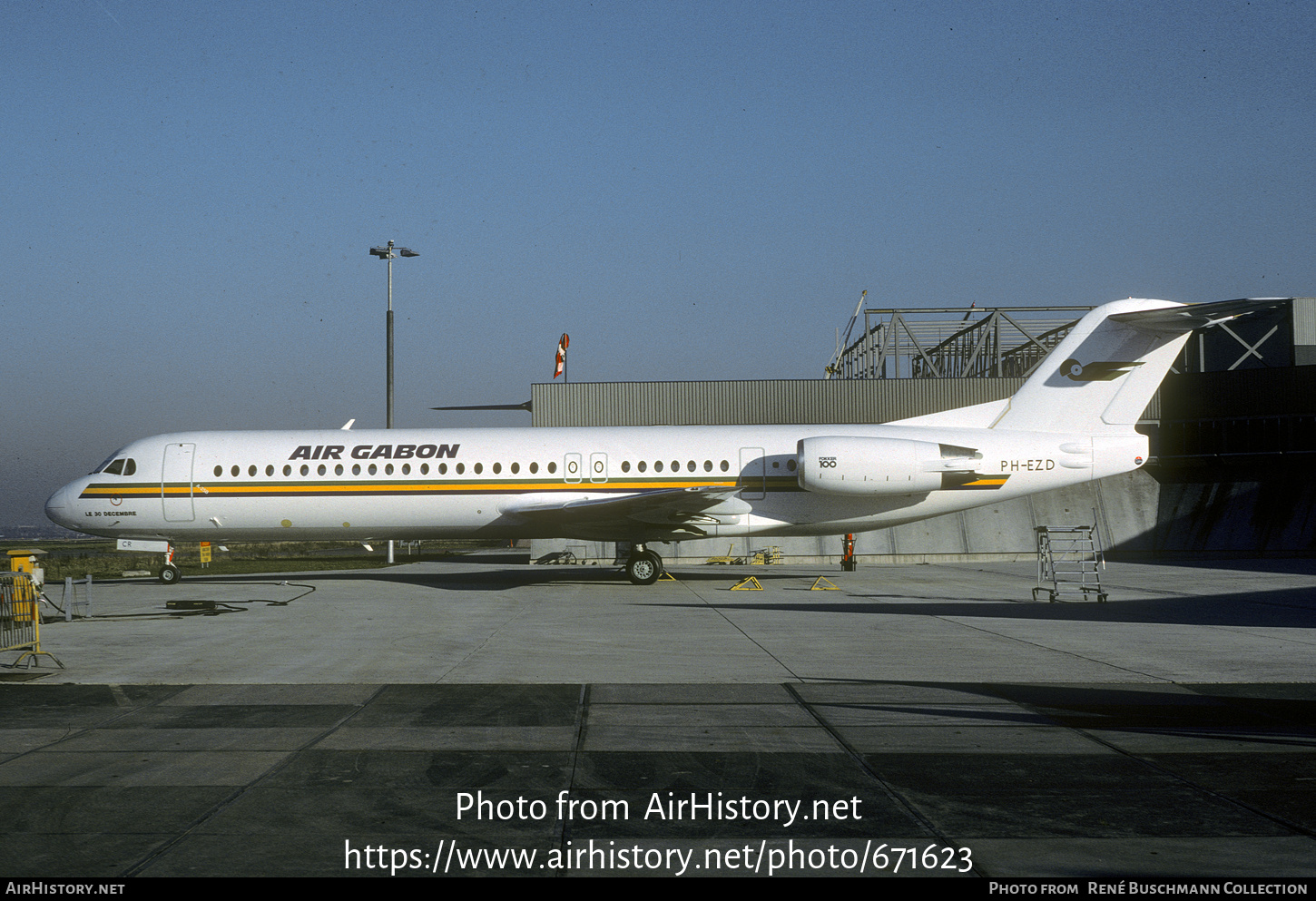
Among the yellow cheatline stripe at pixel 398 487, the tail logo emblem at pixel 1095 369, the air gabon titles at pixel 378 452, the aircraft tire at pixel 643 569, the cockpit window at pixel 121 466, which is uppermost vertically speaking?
the tail logo emblem at pixel 1095 369

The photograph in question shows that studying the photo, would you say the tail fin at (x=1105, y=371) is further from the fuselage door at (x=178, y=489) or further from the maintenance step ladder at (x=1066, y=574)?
the fuselage door at (x=178, y=489)

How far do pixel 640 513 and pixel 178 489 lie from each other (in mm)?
10418

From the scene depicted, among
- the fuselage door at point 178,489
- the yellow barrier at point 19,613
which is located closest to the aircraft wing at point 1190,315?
the yellow barrier at point 19,613

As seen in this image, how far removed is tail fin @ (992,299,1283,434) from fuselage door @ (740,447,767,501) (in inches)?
→ 226

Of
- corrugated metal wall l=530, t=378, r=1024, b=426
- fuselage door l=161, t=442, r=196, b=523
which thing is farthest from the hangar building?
fuselage door l=161, t=442, r=196, b=523

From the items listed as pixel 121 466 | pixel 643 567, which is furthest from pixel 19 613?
pixel 643 567

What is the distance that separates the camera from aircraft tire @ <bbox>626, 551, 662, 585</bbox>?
21.4 metres

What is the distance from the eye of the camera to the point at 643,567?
21.4 metres

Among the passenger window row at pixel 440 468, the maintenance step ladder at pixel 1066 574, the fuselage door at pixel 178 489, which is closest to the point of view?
the maintenance step ladder at pixel 1066 574

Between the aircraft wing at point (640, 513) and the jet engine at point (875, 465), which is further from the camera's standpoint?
the jet engine at point (875, 465)

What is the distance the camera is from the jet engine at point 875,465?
2038cm

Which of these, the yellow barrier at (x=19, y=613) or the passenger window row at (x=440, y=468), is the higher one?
the passenger window row at (x=440, y=468)

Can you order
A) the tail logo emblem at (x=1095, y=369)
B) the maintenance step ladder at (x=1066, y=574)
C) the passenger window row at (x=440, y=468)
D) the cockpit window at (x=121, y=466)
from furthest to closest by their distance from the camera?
the cockpit window at (x=121, y=466) < the passenger window row at (x=440, y=468) < the tail logo emblem at (x=1095, y=369) < the maintenance step ladder at (x=1066, y=574)

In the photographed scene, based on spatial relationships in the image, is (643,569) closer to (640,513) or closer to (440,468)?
(640,513)
